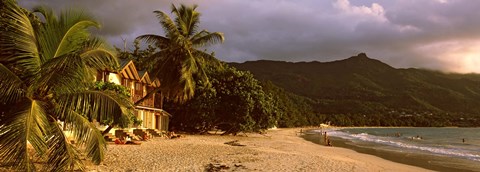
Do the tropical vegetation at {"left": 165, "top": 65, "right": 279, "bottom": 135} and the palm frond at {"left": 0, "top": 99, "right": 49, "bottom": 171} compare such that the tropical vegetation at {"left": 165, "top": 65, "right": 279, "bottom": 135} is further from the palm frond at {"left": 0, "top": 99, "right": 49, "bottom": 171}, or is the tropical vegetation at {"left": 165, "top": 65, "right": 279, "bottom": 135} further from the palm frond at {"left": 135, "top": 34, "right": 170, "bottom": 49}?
the palm frond at {"left": 0, "top": 99, "right": 49, "bottom": 171}

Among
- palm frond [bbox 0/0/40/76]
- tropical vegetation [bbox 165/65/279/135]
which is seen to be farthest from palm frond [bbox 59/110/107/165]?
tropical vegetation [bbox 165/65/279/135]

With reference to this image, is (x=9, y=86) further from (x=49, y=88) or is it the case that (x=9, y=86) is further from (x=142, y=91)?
(x=142, y=91)

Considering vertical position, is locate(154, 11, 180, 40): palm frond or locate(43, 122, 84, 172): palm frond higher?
locate(154, 11, 180, 40): palm frond

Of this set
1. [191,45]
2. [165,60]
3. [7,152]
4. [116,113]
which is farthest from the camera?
[191,45]

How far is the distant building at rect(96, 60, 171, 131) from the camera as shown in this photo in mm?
27475

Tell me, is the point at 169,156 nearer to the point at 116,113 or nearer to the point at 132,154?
the point at 132,154

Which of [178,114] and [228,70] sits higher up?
[228,70]

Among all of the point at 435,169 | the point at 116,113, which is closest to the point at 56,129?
the point at 116,113

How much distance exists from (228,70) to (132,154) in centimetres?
2139

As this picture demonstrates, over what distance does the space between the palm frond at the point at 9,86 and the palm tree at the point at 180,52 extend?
10.6 metres

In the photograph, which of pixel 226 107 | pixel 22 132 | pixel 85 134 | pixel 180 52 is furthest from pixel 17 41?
pixel 226 107

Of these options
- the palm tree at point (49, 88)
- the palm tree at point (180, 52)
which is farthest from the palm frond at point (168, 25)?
the palm tree at point (49, 88)

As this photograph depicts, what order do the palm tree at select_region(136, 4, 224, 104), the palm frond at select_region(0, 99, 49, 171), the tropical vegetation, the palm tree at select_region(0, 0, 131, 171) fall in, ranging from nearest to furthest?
the palm frond at select_region(0, 99, 49, 171) < the palm tree at select_region(0, 0, 131, 171) < the palm tree at select_region(136, 4, 224, 104) < the tropical vegetation

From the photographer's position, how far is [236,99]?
36.0 metres
